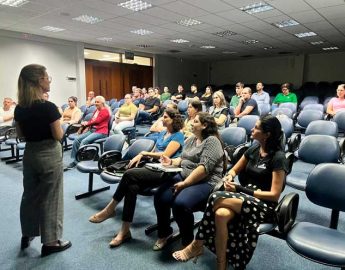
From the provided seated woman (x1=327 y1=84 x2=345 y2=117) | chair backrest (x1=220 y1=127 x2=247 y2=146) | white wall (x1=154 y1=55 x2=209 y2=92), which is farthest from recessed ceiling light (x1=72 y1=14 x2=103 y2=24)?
white wall (x1=154 y1=55 x2=209 y2=92)

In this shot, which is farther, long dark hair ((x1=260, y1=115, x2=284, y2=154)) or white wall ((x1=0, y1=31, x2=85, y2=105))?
white wall ((x1=0, y1=31, x2=85, y2=105))

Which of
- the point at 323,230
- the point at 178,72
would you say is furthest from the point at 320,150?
the point at 178,72

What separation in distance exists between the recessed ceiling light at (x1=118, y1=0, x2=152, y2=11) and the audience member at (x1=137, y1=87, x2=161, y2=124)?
239 centimetres

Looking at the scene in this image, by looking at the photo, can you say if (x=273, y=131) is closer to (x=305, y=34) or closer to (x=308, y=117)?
(x=308, y=117)

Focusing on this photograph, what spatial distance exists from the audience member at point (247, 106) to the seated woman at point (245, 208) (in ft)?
9.55

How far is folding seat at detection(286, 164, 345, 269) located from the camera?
1451 mm

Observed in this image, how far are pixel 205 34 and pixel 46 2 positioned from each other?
4.28 meters

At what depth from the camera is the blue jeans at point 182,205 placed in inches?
78.4

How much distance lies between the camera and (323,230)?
1687 mm

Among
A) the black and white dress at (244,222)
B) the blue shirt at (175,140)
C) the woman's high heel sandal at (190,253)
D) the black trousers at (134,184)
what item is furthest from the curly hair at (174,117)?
the woman's high heel sandal at (190,253)

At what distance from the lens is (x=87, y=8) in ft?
17.7

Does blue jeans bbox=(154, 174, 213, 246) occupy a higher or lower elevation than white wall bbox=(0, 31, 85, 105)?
lower

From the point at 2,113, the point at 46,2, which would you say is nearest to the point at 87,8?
the point at 46,2

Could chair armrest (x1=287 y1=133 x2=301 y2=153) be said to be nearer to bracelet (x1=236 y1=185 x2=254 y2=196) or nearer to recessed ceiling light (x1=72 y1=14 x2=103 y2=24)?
bracelet (x1=236 y1=185 x2=254 y2=196)
